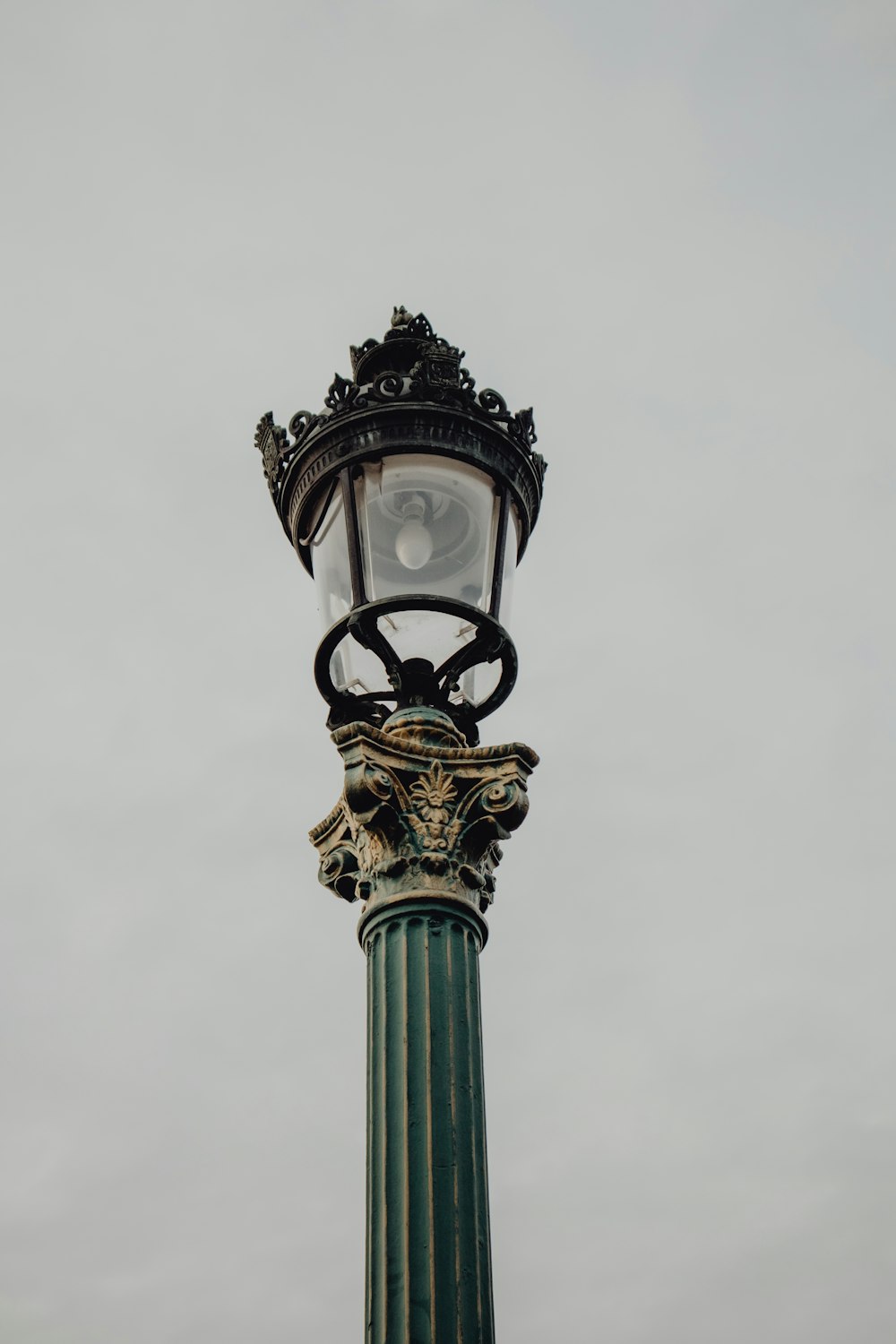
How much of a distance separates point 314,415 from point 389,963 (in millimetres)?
2863

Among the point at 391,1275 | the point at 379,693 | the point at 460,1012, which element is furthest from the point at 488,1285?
the point at 379,693

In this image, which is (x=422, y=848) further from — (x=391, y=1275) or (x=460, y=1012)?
(x=391, y=1275)

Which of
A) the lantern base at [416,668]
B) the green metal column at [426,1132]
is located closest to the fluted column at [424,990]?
the green metal column at [426,1132]

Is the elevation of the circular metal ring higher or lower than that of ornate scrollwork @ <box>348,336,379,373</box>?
lower

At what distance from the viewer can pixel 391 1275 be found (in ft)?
17.0

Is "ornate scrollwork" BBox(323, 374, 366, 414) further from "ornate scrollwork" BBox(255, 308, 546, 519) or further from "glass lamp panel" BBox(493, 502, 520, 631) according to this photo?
"glass lamp panel" BBox(493, 502, 520, 631)

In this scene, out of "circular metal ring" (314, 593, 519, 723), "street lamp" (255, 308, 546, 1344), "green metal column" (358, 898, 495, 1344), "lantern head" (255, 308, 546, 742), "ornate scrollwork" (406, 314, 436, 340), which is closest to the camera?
"green metal column" (358, 898, 495, 1344)

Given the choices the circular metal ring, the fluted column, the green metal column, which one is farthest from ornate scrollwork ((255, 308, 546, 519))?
the green metal column

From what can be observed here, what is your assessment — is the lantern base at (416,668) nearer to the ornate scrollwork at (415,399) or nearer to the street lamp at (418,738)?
the street lamp at (418,738)

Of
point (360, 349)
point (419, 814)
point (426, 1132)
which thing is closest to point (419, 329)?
point (360, 349)

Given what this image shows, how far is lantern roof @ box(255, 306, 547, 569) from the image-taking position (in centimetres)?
711

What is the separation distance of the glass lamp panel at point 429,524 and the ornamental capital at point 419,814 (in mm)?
749

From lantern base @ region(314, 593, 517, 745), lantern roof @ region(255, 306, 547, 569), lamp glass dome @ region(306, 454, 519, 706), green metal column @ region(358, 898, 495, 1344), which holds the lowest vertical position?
green metal column @ region(358, 898, 495, 1344)

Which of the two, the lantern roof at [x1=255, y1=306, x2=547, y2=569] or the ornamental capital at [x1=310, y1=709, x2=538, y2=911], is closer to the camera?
the ornamental capital at [x1=310, y1=709, x2=538, y2=911]
